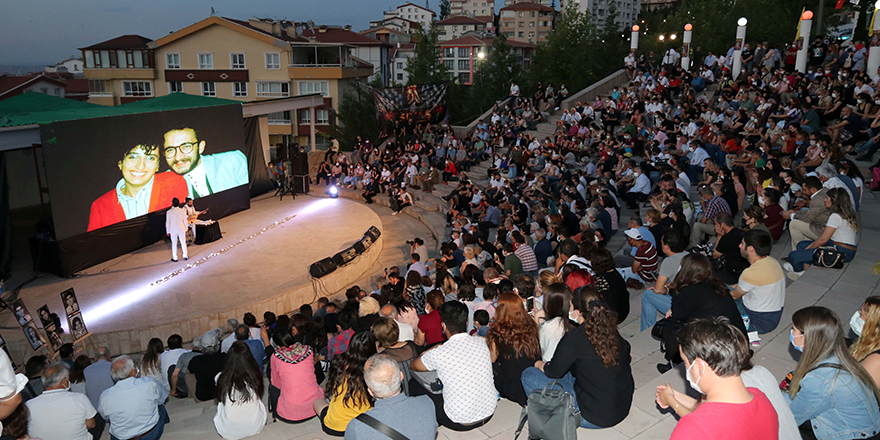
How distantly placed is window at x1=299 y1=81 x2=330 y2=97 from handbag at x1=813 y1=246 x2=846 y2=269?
34475mm

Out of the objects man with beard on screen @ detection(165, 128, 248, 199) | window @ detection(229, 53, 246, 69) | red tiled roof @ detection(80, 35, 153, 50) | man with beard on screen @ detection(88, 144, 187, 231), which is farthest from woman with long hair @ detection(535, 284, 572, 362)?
red tiled roof @ detection(80, 35, 153, 50)

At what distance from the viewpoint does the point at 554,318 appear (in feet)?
15.4

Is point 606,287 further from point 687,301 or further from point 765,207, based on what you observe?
point 765,207

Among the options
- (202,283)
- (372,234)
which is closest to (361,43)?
(372,234)

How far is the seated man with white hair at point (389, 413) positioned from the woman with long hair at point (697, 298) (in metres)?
2.46

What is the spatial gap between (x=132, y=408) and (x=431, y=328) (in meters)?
2.67

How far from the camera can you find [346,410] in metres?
4.03

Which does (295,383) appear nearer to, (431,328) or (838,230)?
(431,328)

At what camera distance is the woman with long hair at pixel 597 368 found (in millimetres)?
3824

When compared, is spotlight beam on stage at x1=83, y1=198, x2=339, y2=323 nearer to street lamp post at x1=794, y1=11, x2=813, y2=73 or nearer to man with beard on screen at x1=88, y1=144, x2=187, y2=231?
man with beard on screen at x1=88, y1=144, x2=187, y2=231

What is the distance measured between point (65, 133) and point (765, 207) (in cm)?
1235

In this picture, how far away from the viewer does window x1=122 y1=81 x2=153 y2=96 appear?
40.9m

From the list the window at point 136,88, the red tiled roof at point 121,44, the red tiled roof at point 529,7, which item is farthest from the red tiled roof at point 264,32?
the red tiled roof at point 529,7

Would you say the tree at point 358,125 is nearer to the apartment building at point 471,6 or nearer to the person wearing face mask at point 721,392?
the person wearing face mask at point 721,392
